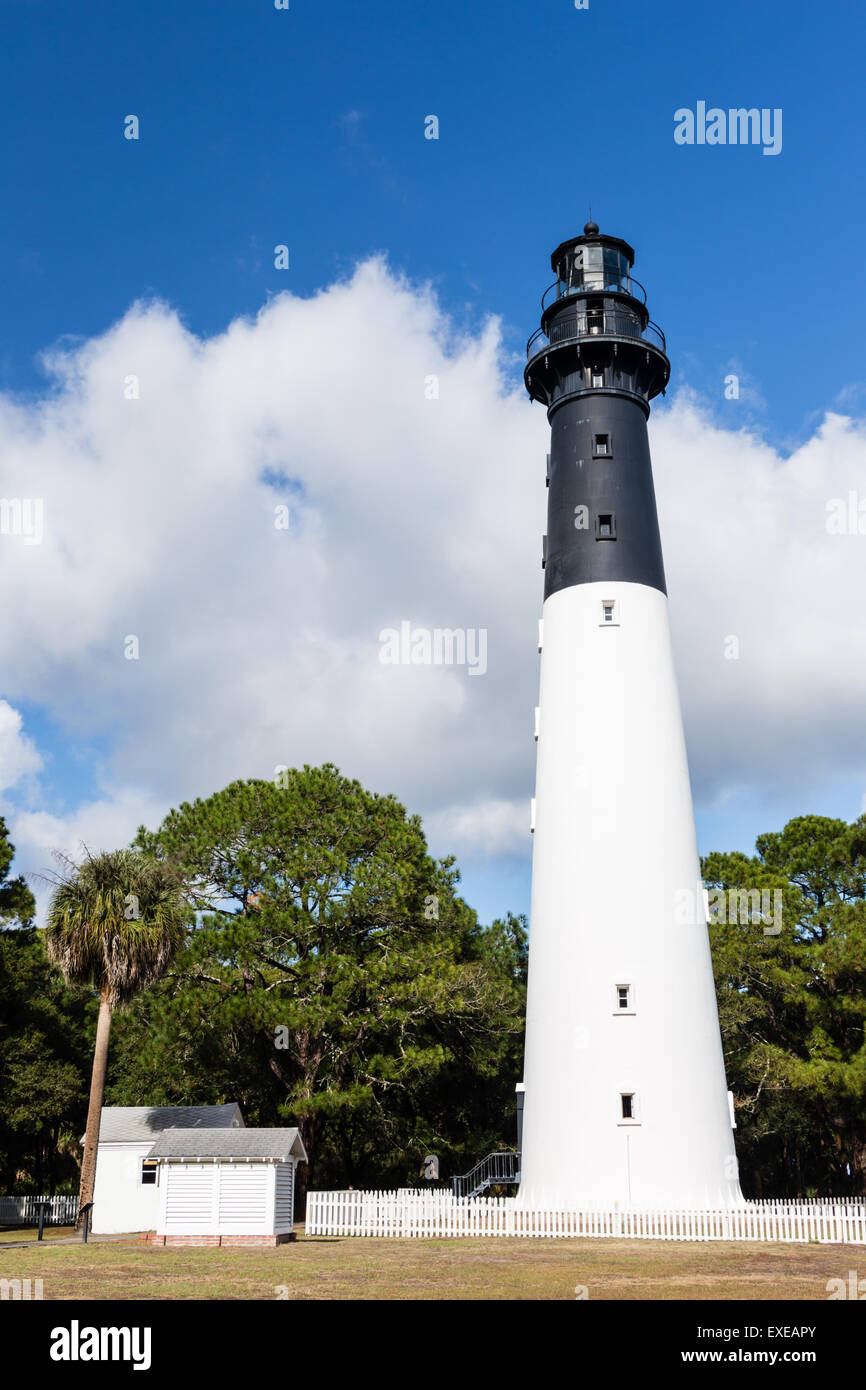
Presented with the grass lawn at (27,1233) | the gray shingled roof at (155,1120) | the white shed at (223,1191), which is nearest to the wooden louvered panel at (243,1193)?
the white shed at (223,1191)

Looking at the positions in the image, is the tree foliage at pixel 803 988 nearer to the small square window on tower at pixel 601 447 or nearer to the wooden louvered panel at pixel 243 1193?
the small square window on tower at pixel 601 447

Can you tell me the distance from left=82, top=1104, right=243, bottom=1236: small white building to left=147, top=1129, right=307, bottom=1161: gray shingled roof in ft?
28.2

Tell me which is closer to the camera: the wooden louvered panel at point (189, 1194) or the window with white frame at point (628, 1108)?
the wooden louvered panel at point (189, 1194)

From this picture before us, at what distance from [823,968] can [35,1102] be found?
2690 cm

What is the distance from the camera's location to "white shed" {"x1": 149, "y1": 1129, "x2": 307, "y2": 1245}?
2119 cm

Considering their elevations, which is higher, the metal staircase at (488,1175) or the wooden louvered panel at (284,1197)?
the wooden louvered panel at (284,1197)

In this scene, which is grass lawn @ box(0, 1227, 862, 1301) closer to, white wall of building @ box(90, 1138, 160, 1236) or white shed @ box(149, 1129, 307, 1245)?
white shed @ box(149, 1129, 307, 1245)

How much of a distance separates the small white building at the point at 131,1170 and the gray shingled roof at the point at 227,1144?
8.58m

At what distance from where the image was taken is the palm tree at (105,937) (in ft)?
89.4

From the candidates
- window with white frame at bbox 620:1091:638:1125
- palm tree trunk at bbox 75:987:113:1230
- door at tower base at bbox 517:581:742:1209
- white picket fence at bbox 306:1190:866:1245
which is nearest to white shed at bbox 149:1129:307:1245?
white picket fence at bbox 306:1190:866:1245

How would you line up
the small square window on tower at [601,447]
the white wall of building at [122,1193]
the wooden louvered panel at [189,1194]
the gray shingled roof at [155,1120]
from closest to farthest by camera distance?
the wooden louvered panel at [189,1194] < the small square window on tower at [601,447] < the white wall of building at [122,1193] < the gray shingled roof at [155,1120]

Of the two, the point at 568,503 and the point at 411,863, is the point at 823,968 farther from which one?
the point at 568,503

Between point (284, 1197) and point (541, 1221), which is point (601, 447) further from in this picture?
point (284, 1197)

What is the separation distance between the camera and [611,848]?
1011 inches
